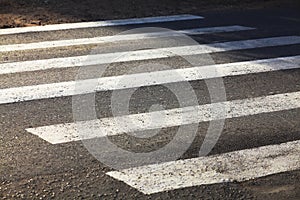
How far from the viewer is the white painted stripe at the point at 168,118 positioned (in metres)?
5.46

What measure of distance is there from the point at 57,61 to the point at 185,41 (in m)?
1.81

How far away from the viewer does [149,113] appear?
596cm

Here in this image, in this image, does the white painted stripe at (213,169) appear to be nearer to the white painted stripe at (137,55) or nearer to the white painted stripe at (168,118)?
the white painted stripe at (168,118)

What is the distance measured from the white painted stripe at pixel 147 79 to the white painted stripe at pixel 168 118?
31.4 inches

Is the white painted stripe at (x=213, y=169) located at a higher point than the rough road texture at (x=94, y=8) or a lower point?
lower

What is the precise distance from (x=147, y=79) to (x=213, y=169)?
229 centimetres

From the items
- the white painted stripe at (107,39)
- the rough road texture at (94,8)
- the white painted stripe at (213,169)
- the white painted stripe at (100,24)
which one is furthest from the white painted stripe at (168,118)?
the rough road texture at (94,8)

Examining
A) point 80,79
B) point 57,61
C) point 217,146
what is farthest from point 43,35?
point 217,146

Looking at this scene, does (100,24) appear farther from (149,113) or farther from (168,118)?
(168,118)

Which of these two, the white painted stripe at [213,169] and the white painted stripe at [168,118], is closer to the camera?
the white painted stripe at [213,169]

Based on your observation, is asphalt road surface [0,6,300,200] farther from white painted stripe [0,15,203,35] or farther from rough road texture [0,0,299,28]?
rough road texture [0,0,299,28]

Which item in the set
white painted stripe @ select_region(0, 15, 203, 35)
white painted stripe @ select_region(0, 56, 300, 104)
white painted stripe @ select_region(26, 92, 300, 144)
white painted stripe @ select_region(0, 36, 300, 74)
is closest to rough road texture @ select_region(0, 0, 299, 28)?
white painted stripe @ select_region(0, 15, 203, 35)

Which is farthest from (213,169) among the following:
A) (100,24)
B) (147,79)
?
(100,24)

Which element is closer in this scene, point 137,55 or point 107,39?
point 137,55
